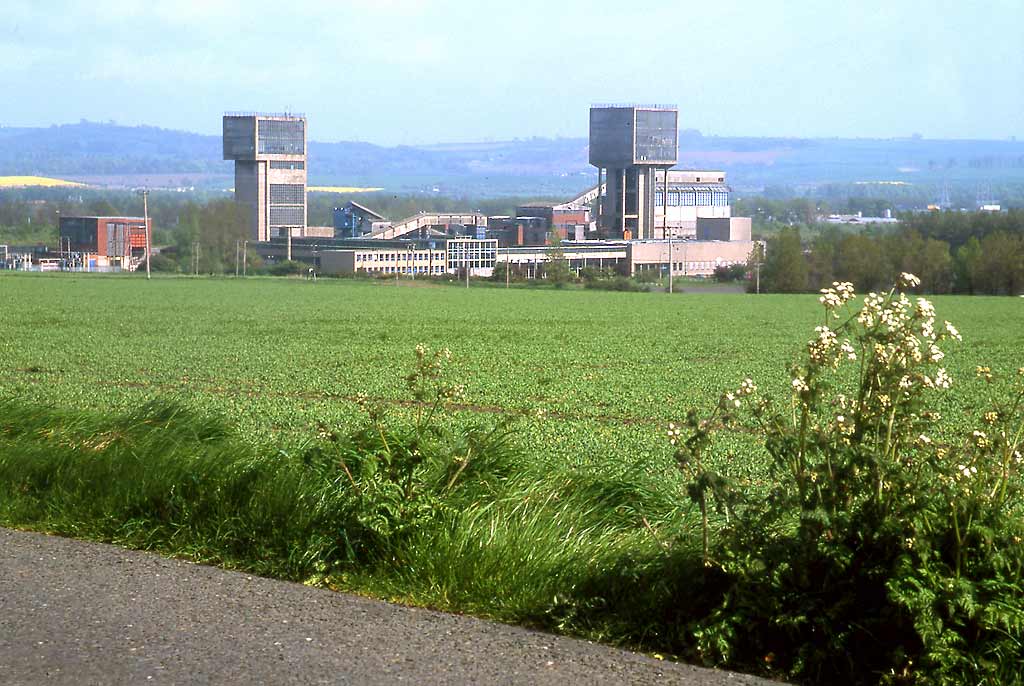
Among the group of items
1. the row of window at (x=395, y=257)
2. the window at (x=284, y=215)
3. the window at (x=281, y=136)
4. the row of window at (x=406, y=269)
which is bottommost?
the row of window at (x=406, y=269)

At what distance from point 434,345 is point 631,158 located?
451 feet

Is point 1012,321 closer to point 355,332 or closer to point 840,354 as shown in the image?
point 355,332

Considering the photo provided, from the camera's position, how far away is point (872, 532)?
511 cm

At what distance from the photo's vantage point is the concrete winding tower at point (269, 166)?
182 meters

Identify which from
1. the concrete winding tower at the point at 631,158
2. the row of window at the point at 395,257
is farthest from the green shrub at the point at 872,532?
the concrete winding tower at the point at 631,158

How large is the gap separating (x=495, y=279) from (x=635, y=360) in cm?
7624

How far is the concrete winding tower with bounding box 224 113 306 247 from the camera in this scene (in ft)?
596

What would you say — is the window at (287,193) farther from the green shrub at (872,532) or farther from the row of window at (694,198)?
the green shrub at (872,532)

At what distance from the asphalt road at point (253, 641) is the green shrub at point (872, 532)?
354 millimetres

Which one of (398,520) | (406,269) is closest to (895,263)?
(406,269)

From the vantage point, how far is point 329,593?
593cm

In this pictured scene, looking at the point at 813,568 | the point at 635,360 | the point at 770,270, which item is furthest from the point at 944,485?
the point at 770,270

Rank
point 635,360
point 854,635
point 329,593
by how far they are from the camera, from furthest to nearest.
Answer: point 635,360
point 329,593
point 854,635

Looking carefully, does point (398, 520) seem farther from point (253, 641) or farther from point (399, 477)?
point (253, 641)
